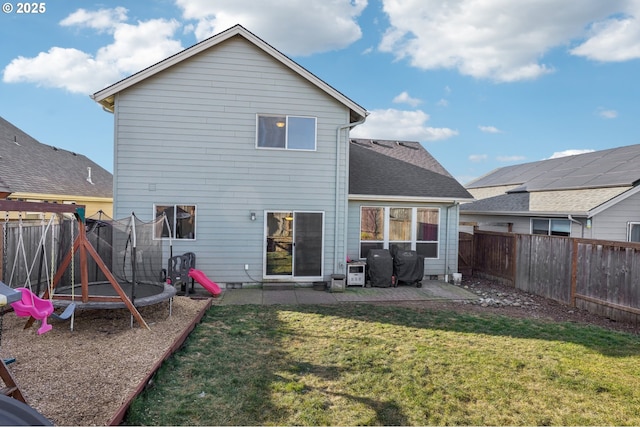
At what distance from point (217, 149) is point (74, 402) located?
6.80 m

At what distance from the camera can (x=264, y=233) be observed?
942 cm

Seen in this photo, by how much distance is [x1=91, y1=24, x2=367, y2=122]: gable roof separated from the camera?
28.3 ft

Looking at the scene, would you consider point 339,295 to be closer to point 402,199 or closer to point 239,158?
point 402,199

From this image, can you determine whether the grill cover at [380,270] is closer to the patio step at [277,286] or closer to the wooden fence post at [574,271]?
the patio step at [277,286]

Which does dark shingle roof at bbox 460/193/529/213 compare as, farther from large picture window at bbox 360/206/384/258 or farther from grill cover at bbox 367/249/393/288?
grill cover at bbox 367/249/393/288

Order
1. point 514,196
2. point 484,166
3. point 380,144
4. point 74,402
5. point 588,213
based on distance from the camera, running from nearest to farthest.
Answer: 1. point 74,402
2. point 588,213
3. point 380,144
4. point 514,196
5. point 484,166

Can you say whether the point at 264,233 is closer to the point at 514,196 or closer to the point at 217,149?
the point at 217,149

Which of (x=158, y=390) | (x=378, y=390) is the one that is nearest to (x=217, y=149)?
(x=158, y=390)

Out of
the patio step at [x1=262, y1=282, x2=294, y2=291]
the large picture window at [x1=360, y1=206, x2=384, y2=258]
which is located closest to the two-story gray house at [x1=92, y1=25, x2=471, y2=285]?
the patio step at [x1=262, y1=282, x2=294, y2=291]

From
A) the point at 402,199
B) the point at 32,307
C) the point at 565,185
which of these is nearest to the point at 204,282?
the point at 32,307

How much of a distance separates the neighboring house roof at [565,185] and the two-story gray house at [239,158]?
7.65 metres

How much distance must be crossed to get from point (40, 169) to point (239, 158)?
12.6 m

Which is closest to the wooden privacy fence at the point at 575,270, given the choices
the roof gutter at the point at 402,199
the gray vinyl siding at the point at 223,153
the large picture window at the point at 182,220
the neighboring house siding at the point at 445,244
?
the neighboring house siding at the point at 445,244

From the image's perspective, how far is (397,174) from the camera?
446 inches
